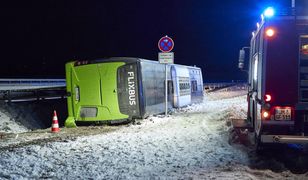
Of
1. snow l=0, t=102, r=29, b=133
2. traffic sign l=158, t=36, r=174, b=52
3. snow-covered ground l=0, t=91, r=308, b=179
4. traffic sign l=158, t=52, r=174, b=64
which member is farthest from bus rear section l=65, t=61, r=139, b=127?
snow l=0, t=102, r=29, b=133

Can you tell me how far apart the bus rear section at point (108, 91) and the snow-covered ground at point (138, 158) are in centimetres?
221

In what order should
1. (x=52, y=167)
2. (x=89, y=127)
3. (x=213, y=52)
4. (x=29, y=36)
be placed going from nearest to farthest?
(x=52, y=167), (x=89, y=127), (x=29, y=36), (x=213, y=52)

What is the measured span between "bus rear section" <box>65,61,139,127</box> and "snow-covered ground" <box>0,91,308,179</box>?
2215mm

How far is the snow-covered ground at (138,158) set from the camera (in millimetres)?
6703

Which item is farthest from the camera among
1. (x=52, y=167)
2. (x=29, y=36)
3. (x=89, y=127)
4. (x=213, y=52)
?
(x=213, y=52)

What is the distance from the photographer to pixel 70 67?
13.5 meters

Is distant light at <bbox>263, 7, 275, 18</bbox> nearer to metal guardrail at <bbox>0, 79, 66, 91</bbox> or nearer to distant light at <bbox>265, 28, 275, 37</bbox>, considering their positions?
distant light at <bbox>265, 28, 275, 37</bbox>

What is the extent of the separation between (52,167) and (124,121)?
626 centimetres

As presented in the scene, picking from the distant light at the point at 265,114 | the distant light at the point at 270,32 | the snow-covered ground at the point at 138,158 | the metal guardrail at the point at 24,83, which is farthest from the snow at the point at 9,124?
the metal guardrail at the point at 24,83

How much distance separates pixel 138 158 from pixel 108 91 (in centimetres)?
551

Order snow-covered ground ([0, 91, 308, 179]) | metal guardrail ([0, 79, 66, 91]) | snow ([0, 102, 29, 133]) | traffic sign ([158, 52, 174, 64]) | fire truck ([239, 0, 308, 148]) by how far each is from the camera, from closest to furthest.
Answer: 1. snow-covered ground ([0, 91, 308, 179])
2. fire truck ([239, 0, 308, 148])
3. traffic sign ([158, 52, 174, 64])
4. snow ([0, 102, 29, 133])
5. metal guardrail ([0, 79, 66, 91])

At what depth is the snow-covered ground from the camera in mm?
6703

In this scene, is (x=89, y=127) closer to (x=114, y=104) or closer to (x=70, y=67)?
(x=114, y=104)

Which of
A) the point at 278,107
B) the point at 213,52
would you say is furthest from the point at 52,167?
the point at 213,52
